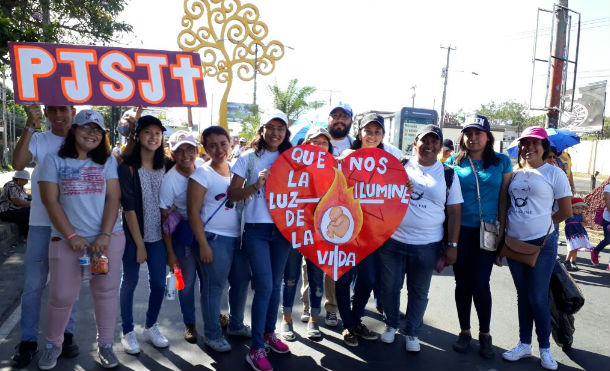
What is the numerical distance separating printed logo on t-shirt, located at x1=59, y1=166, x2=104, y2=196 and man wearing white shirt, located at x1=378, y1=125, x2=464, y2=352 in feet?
7.20

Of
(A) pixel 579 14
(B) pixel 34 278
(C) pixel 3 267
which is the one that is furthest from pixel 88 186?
(A) pixel 579 14

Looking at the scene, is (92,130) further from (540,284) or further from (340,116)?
(540,284)

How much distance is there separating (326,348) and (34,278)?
222cm

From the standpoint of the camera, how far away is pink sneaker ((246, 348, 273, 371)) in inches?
121

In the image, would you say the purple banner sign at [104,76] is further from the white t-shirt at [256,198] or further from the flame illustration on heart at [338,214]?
the flame illustration on heart at [338,214]

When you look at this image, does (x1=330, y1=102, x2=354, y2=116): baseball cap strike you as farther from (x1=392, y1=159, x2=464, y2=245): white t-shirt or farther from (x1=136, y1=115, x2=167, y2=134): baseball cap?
(x1=136, y1=115, x2=167, y2=134): baseball cap

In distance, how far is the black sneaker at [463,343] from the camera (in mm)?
3594

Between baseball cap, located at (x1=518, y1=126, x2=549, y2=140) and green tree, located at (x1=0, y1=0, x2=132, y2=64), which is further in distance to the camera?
green tree, located at (x1=0, y1=0, x2=132, y2=64)

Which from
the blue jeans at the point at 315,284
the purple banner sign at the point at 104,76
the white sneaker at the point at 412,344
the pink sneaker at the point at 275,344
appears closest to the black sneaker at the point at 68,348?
the pink sneaker at the point at 275,344

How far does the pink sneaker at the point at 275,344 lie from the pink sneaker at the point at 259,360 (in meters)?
0.28

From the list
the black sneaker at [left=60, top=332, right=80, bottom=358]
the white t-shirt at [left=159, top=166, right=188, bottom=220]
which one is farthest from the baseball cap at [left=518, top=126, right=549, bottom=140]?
the black sneaker at [left=60, top=332, right=80, bottom=358]

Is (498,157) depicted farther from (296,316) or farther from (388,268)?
(296,316)

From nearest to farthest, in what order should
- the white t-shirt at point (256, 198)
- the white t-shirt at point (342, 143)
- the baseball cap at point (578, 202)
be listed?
the white t-shirt at point (256, 198) → the baseball cap at point (578, 202) → the white t-shirt at point (342, 143)

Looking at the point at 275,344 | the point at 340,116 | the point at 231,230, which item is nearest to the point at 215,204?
the point at 231,230
